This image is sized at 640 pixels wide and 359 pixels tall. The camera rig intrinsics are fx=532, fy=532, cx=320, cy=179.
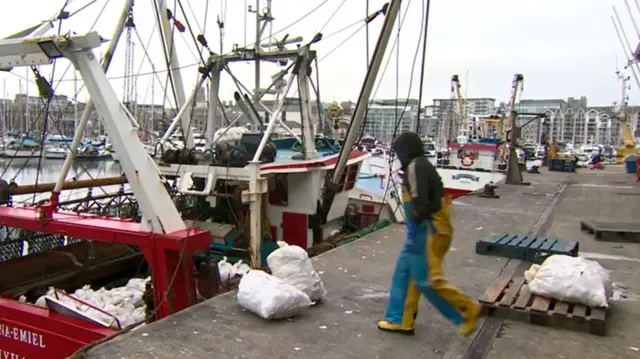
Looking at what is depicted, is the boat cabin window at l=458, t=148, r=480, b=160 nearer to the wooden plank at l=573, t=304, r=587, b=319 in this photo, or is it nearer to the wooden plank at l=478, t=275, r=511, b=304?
the wooden plank at l=478, t=275, r=511, b=304

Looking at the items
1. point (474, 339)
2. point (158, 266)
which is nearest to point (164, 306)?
point (158, 266)

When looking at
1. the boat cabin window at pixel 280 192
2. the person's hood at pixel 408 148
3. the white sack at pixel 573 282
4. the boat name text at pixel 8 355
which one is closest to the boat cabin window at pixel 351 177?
the boat cabin window at pixel 280 192

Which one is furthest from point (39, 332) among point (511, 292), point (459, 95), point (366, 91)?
point (459, 95)

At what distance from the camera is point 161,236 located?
561 centimetres

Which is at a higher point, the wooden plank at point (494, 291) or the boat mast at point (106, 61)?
the boat mast at point (106, 61)

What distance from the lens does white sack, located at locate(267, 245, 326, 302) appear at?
16.2 ft

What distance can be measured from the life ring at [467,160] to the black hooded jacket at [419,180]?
887 inches

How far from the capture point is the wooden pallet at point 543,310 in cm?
452

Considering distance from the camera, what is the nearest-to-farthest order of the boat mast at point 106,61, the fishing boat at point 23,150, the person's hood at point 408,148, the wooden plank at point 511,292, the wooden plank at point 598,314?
the person's hood at point 408,148 < the wooden plank at point 598,314 < the wooden plank at point 511,292 < the boat mast at point 106,61 < the fishing boat at point 23,150

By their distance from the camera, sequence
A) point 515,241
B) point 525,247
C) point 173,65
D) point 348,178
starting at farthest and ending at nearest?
point 348,178
point 173,65
point 515,241
point 525,247

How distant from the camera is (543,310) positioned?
466 centimetres

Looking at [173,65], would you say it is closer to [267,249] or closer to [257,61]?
[257,61]

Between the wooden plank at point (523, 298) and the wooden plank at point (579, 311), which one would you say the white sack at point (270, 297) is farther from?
the wooden plank at point (579, 311)

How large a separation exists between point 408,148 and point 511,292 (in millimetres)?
2128
